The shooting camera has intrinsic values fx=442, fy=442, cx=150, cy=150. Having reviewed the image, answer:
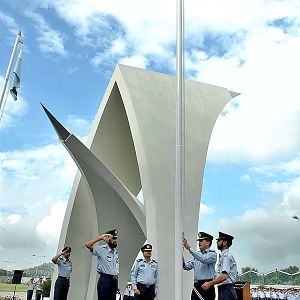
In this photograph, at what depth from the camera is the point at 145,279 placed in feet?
20.4

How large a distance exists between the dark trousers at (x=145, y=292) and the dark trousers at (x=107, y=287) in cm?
32

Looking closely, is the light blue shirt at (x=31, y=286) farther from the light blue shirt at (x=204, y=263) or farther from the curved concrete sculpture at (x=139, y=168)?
the light blue shirt at (x=204, y=263)

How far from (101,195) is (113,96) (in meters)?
2.86

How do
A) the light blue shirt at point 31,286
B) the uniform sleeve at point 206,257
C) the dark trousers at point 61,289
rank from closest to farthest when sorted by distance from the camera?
the uniform sleeve at point 206,257
the dark trousers at point 61,289
the light blue shirt at point 31,286

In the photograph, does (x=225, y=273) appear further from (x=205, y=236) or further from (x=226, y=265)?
(x=205, y=236)

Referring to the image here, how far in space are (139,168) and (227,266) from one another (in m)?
6.33

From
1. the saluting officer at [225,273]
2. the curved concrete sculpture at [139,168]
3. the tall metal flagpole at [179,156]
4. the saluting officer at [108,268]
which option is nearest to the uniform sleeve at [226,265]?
the saluting officer at [225,273]

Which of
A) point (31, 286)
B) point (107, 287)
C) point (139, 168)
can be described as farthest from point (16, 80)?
point (31, 286)

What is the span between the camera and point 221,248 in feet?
16.7

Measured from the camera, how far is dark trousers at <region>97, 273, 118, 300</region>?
6043 millimetres

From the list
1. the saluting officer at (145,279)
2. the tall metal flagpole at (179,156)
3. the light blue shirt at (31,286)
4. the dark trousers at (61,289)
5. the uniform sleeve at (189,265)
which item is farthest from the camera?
the light blue shirt at (31,286)

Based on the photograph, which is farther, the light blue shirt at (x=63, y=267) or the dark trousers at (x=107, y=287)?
the light blue shirt at (x=63, y=267)

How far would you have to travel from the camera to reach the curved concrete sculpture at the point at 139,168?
1072cm

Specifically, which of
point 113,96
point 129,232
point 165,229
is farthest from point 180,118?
point 129,232
